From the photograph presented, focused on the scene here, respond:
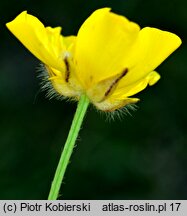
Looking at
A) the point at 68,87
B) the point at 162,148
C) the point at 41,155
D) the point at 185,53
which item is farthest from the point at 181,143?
the point at 68,87

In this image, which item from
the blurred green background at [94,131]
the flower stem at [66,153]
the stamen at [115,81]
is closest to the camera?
the flower stem at [66,153]

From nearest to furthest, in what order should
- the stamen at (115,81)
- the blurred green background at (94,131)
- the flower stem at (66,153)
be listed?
the flower stem at (66,153) < the stamen at (115,81) < the blurred green background at (94,131)

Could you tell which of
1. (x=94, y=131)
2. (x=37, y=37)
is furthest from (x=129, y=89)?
(x=94, y=131)

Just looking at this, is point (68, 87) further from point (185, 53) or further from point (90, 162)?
point (185, 53)

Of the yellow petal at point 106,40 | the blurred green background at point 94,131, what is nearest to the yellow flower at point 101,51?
the yellow petal at point 106,40

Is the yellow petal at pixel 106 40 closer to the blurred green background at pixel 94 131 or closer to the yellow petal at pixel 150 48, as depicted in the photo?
the yellow petal at pixel 150 48

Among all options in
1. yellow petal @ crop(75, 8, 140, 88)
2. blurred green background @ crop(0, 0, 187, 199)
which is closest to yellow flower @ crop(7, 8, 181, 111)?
yellow petal @ crop(75, 8, 140, 88)

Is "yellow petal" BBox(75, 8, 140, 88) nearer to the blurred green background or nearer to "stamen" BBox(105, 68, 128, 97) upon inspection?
"stamen" BBox(105, 68, 128, 97)
